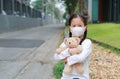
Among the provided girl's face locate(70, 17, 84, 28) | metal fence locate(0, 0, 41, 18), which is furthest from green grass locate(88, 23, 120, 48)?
metal fence locate(0, 0, 41, 18)

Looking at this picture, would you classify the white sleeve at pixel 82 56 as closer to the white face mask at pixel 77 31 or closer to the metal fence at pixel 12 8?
the white face mask at pixel 77 31

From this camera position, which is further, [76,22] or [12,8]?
[12,8]

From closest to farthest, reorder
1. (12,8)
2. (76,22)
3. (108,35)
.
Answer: (76,22)
(108,35)
(12,8)

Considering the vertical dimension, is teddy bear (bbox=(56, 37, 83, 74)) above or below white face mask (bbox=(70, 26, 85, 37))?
below

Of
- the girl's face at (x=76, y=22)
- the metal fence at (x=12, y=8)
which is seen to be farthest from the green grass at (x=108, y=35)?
the metal fence at (x=12, y=8)

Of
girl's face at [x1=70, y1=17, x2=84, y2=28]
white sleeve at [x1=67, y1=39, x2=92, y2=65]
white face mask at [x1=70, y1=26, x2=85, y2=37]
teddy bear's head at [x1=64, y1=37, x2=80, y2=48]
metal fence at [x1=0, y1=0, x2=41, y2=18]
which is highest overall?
girl's face at [x1=70, y1=17, x2=84, y2=28]

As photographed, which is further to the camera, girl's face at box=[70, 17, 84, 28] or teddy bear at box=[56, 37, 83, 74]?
girl's face at box=[70, 17, 84, 28]

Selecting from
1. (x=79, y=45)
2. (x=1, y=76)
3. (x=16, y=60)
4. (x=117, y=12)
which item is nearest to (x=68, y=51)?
(x=79, y=45)

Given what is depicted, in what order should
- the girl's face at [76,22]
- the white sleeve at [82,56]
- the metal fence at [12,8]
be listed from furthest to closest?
the metal fence at [12,8] < the girl's face at [76,22] < the white sleeve at [82,56]

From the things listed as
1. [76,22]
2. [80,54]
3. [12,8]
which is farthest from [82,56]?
[12,8]

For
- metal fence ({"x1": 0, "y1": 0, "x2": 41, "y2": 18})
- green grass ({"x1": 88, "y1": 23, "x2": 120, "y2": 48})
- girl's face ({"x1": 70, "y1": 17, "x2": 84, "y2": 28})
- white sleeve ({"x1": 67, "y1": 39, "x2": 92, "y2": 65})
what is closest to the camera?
white sleeve ({"x1": 67, "y1": 39, "x2": 92, "y2": 65})

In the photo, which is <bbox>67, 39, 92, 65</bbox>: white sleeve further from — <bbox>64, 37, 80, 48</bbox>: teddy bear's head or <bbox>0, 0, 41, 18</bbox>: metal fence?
<bbox>0, 0, 41, 18</bbox>: metal fence

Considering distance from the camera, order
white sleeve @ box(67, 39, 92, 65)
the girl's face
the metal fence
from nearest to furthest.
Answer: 1. white sleeve @ box(67, 39, 92, 65)
2. the girl's face
3. the metal fence

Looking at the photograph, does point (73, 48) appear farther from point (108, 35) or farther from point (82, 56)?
point (108, 35)
